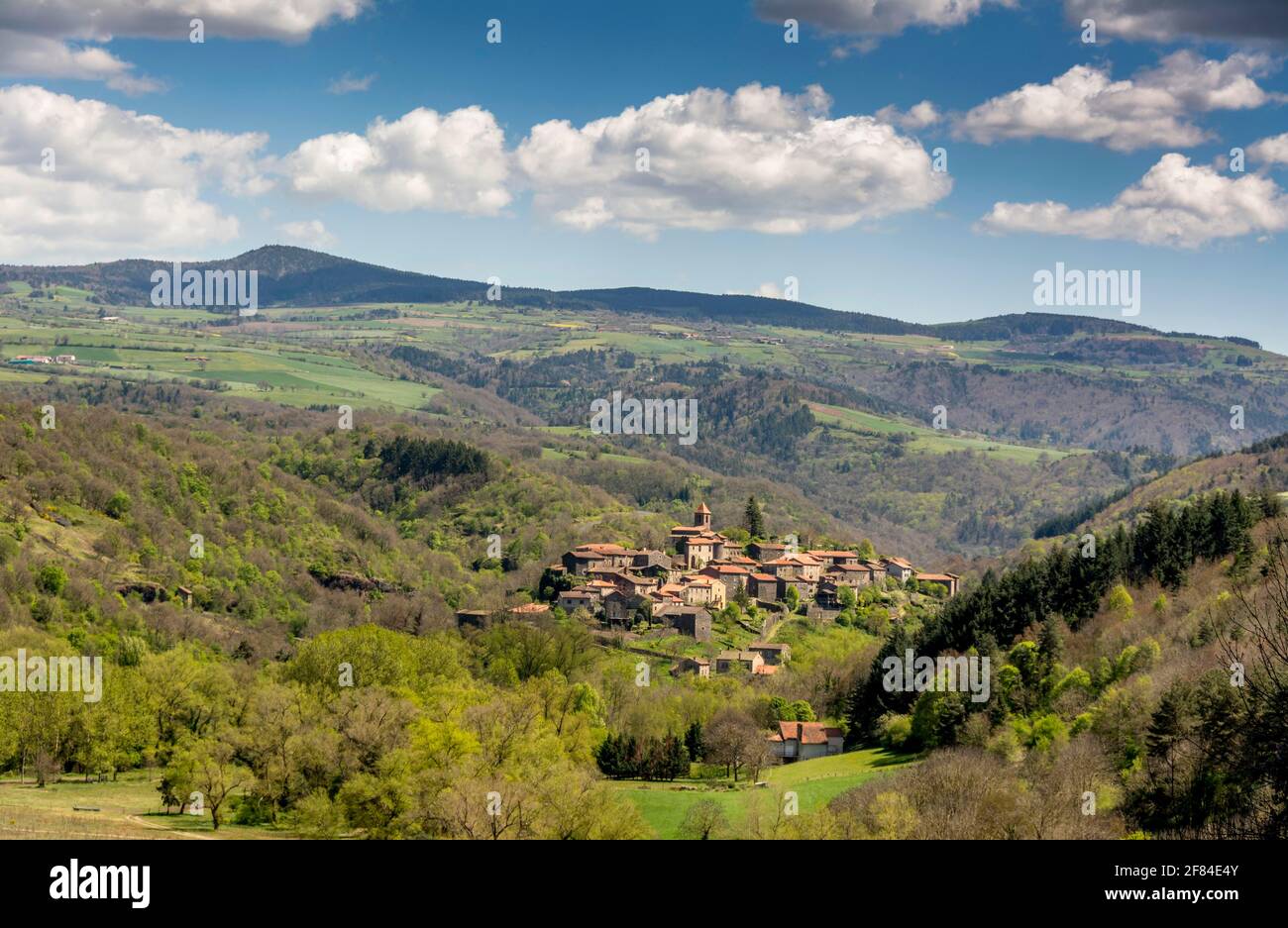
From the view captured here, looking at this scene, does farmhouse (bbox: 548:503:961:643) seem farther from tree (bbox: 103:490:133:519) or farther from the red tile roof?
tree (bbox: 103:490:133:519)

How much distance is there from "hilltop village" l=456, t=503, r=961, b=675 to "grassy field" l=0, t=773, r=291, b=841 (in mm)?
50553

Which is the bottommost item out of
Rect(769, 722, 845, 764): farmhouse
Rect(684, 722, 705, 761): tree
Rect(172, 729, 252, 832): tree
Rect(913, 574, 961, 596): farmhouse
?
Rect(769, 722, 845, 764): farmhouse

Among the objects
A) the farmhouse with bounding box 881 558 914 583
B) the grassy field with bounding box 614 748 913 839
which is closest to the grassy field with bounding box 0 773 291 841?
the grassy field with bounding box 614 748 913 839

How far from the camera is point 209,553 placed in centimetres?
13825

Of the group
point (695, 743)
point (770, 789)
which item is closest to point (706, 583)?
point (695, 743)

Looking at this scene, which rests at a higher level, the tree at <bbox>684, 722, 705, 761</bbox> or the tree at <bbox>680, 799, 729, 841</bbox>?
the tree at <bbox>680, 799, 729, 841</bbox>

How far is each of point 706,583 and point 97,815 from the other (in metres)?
79.3

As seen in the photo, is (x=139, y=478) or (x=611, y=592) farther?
(x=139, y=478)

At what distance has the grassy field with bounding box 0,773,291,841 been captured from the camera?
1571 inches
